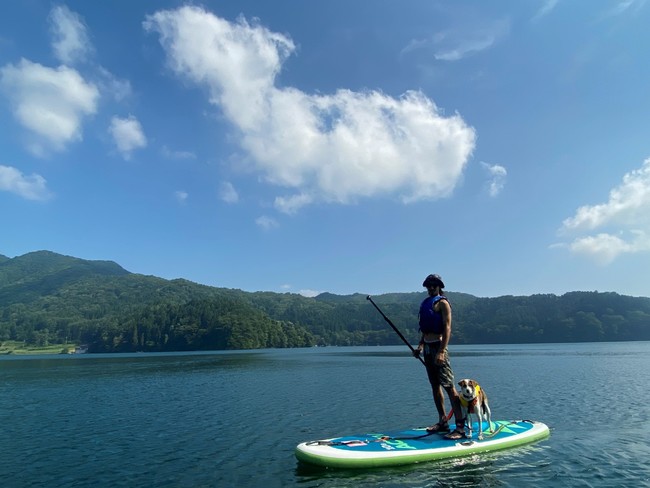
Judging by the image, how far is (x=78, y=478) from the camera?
15984mm

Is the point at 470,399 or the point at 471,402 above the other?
the point at 470,399

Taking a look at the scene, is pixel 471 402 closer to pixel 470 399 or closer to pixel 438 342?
pixel 470 399

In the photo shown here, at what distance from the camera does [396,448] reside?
46.6ft

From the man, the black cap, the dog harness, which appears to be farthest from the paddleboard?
the black cap

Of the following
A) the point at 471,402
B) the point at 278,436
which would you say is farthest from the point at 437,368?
the point at 278,436

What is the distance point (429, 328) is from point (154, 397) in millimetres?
34830

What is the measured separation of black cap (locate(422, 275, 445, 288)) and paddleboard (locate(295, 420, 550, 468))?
530 cm

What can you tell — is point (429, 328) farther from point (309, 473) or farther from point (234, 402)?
point (234, 402)

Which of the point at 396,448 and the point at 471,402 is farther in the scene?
the point at 471,402

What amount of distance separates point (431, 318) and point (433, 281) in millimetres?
1308

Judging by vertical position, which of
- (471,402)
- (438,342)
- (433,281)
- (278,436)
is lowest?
(278,436)

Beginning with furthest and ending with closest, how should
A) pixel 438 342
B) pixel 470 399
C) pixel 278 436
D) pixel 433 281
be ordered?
pixel 278 436, pixel 433 281, pixel 470 399, pixel 438 342

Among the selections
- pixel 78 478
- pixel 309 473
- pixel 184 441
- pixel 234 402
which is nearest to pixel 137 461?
pixel 78 478

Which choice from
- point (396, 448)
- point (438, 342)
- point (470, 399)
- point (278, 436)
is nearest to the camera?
point (396, 448)
